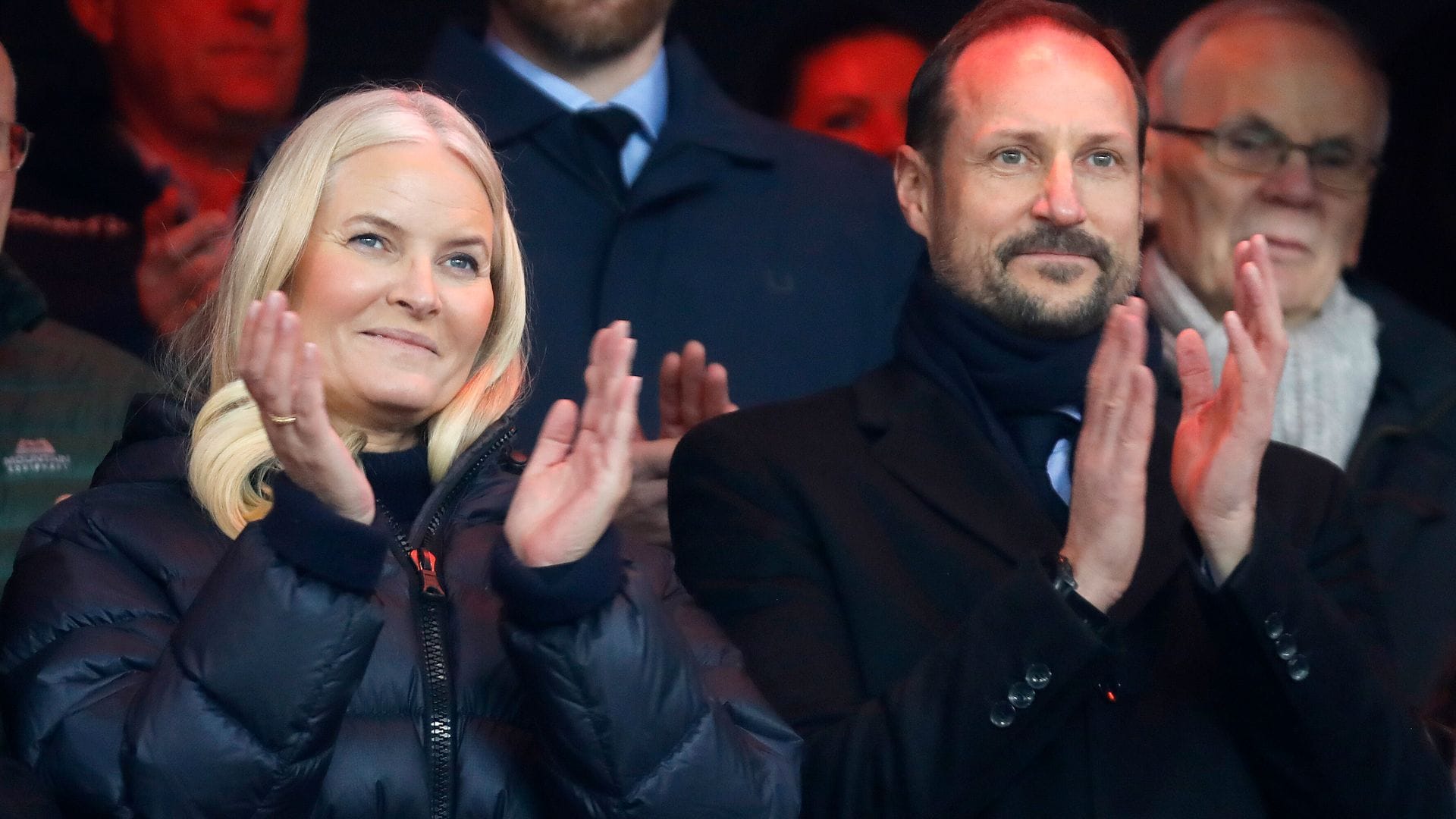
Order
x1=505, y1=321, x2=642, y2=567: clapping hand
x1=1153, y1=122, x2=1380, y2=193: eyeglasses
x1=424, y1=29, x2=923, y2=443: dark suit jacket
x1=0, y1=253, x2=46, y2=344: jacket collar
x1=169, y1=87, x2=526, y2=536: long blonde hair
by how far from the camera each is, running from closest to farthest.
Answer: x1=505, y1=321, x2=642, y2=567: clapping hand → x1=169, y1=87, x2=526, y2=536: long blonde hair → x1=0, y1=253, x2=46, y2=344: jacket collar → x1=424, y1=29, x2=923, y2=443: dark suit jacket → x1=1153, y1=122, x2=1380, y2=193: eyeglasses

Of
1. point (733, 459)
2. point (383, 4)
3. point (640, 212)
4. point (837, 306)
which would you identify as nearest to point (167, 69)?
A: point (383, 4)

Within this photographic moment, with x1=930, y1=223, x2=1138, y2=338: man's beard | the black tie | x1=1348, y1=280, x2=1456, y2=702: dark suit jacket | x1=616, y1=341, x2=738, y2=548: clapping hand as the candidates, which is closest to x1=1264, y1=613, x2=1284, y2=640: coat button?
x1=930, y1=223, x2=1138, y2=338: man's beard

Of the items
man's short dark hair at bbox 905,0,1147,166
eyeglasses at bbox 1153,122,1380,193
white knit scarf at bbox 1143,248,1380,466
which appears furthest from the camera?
eyeglasses at bbox 1153,122,1380,193

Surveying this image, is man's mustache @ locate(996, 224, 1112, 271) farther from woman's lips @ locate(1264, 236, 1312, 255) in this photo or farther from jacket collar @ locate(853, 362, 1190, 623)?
woman's lips @ locate(1264, 236, 1312, 255)

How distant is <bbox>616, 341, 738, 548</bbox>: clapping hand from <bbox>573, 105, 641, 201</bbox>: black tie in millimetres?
432

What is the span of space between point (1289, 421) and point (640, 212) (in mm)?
1083

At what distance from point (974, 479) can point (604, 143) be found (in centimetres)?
103

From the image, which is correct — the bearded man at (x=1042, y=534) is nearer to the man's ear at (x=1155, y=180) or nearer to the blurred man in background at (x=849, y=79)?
the man's ear at (x=1155, y=180)

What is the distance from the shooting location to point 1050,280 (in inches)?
106

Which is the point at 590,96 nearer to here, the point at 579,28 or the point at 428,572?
the point at 579,28

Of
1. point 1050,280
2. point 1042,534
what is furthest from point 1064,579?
point 1050,280

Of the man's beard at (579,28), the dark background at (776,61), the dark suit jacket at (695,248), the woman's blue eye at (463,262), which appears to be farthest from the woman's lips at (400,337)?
the dark background at (776,61)

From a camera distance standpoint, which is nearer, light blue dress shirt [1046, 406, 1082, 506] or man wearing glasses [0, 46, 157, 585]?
light blue dress shirt [1046, 406, 1082, 506]

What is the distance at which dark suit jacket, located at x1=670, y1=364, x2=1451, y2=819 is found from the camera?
233 centimetres
